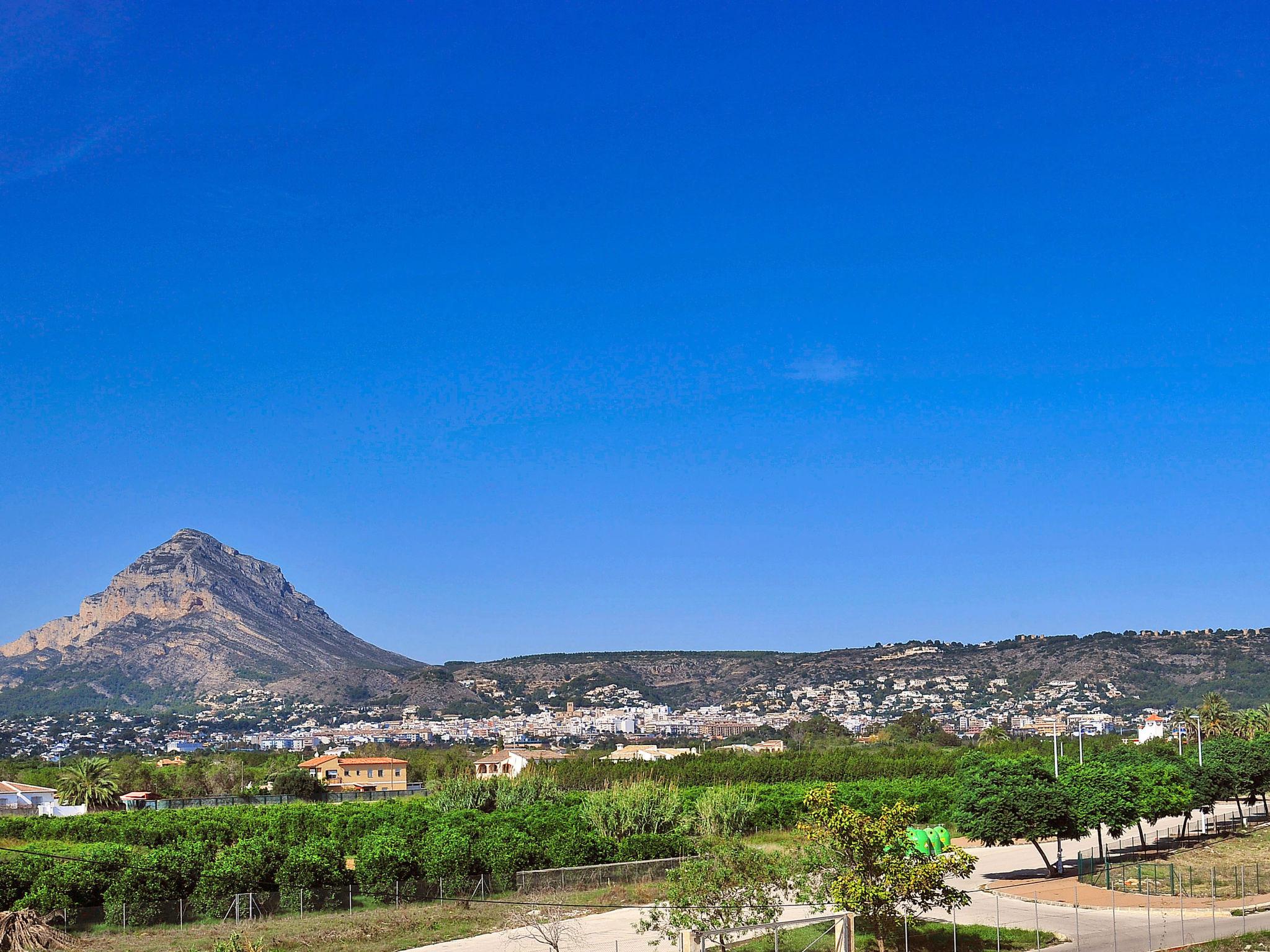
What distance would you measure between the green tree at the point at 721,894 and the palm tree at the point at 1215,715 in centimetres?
7748

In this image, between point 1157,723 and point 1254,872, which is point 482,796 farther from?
point 1157,723

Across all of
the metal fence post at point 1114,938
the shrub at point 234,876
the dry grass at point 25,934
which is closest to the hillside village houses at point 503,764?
the shrub at point 234,876

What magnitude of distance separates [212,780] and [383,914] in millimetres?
67481

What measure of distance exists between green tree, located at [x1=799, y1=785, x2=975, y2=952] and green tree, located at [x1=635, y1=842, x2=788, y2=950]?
943 millimetres

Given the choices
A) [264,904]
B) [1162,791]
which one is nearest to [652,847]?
[264,904]

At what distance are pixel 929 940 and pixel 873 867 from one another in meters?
4.28

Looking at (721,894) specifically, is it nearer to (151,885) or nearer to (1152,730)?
(151,885)

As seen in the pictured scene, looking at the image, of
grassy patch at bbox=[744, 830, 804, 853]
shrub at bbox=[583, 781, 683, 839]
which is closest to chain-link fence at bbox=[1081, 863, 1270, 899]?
grassy patch at bbox=[744, 830, 804, 853]

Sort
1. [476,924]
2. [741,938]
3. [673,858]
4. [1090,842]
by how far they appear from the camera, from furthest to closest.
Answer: [1090,842] < [673,858] < [476,924] < [741,938]

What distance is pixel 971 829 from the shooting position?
40.6 meters

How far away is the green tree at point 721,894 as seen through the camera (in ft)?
83.8

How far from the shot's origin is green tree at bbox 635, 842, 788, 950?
25.5 metres

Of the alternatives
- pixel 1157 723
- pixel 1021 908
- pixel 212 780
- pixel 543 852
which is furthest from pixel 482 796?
pixel 1157 723

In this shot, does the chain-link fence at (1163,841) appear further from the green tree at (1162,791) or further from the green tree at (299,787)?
the green tree at (299,787)
